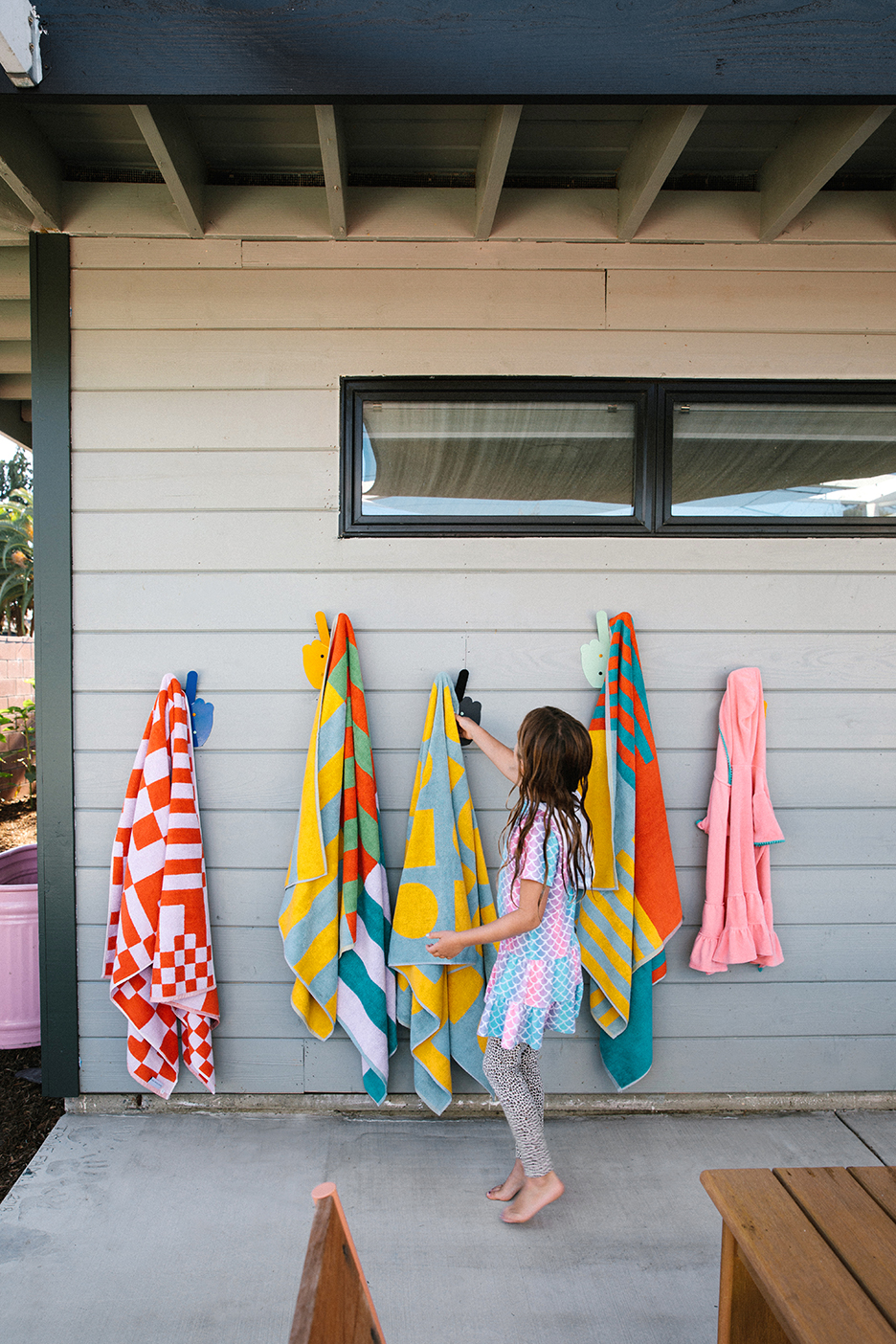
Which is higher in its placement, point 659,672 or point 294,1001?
point 659,672

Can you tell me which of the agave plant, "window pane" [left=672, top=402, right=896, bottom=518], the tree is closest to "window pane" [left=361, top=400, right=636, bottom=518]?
"window pane" [left=672, top=402, right=896, bottom=518]

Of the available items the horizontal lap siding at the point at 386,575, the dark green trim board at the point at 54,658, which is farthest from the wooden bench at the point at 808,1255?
the dark green trim board at the point at 54,658

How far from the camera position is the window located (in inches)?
90.9

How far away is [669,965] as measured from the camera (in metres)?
2.37

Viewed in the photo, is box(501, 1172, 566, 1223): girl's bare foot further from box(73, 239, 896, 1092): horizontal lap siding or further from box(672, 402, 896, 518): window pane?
box(672, 402, 896, 518): window pane

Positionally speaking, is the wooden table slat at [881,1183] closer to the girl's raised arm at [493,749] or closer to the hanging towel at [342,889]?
the girl's raised arm at [493,749]

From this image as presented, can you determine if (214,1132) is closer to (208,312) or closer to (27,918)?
(27,918)

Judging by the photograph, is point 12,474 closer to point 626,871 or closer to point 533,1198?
point 626,871

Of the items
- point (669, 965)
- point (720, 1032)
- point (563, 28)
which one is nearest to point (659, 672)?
point (669, 965)

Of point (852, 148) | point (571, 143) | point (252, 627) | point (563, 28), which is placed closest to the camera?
point (563, 28)

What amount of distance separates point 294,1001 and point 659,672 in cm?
146

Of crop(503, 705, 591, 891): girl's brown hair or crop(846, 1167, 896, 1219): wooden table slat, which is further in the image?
crop(503, 705, 591, 891): girl's brown hair

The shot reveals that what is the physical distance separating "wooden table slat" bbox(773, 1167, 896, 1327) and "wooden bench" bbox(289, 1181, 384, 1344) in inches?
27.2

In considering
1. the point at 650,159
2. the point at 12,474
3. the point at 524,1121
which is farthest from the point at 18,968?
the point at 12,474
